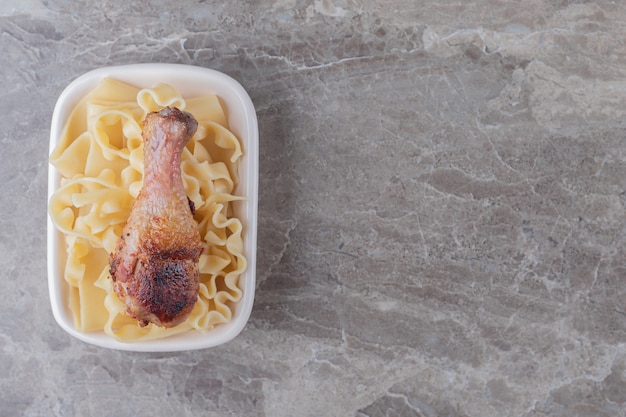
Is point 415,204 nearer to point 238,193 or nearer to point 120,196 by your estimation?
point 238,193

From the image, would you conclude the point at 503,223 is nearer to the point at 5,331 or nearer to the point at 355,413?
the point at 355,413

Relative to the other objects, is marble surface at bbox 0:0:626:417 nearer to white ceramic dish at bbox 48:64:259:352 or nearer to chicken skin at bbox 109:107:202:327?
white ceramic dish at bbox 48:64:259:352

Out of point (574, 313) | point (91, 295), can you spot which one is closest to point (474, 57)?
point (574, 313)

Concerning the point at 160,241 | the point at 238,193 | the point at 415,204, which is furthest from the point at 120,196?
the point at 415,204

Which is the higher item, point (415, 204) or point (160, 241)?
point (160, 241)

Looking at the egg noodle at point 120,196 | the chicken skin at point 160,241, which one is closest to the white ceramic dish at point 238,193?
the egg noodle at point 120,196

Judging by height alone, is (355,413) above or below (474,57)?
below
